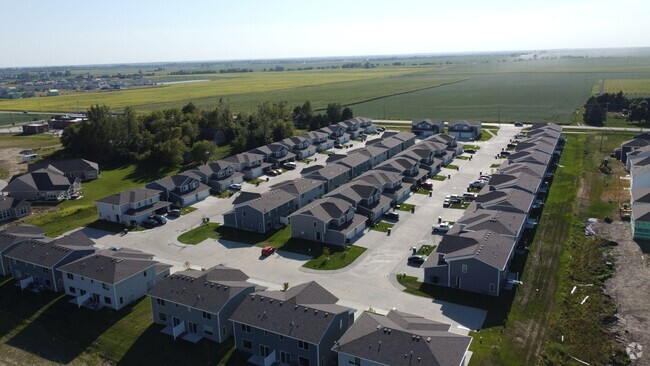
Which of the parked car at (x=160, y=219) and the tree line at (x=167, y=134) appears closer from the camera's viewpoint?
the parked car at (x=160, y=219)

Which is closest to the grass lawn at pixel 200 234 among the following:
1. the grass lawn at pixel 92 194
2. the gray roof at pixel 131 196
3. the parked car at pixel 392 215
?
the gray roof at pixel 131 196

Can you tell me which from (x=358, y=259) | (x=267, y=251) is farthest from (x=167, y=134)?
(x=358, y=259)

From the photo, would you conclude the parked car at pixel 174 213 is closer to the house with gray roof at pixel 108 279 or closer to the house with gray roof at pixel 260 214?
the house with gray roof at pixel 260 214

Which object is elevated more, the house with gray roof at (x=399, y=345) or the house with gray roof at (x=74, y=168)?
the house with gray roof at (x=74, y=168)

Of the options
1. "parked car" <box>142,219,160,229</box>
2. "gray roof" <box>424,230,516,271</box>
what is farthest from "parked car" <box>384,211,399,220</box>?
"parked car" <box>142,219,160,229</box>

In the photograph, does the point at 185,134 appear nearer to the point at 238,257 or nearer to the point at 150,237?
the point at 150,237

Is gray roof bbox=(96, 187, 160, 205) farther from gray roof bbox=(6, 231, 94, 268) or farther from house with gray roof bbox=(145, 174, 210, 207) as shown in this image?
gray roof bbox=(6, 231, 94, 268)
